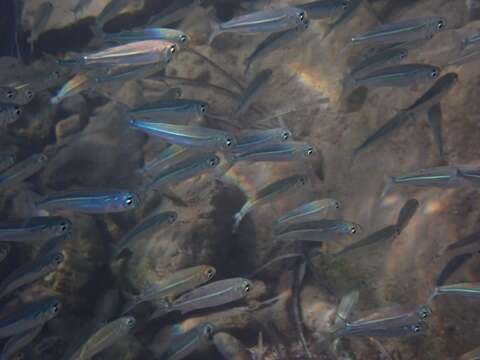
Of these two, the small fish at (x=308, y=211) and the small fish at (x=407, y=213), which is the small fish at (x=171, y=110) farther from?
the small fish at (x=407, y=213)

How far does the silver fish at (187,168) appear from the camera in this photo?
4.64m

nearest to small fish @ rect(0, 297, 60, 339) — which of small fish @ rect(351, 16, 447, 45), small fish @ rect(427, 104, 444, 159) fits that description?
small fish @ rect(427, 104, 444, 159)

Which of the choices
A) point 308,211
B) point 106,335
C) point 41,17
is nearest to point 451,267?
point 308,211

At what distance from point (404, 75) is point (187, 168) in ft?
8.17

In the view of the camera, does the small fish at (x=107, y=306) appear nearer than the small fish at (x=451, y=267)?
No

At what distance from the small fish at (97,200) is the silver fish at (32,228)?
0.19 meters

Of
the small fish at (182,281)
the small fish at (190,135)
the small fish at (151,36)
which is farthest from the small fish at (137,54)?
the small fish at (182,281)

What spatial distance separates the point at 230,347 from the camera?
5.18 m

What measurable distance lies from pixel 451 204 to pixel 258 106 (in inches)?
128

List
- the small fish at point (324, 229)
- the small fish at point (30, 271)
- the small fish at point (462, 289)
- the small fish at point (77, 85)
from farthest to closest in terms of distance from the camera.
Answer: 1. the small fish at point (77, 85)
2. the small fish at point (30, 271)
3. the small fish at point (324, 229)
4. the small fish at point (462, 289)

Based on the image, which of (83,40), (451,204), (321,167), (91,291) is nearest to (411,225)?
(451,204)

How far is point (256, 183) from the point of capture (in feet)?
19.8

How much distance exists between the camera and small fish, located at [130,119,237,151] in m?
4.54

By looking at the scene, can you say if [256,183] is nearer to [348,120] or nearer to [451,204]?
[348,120]
